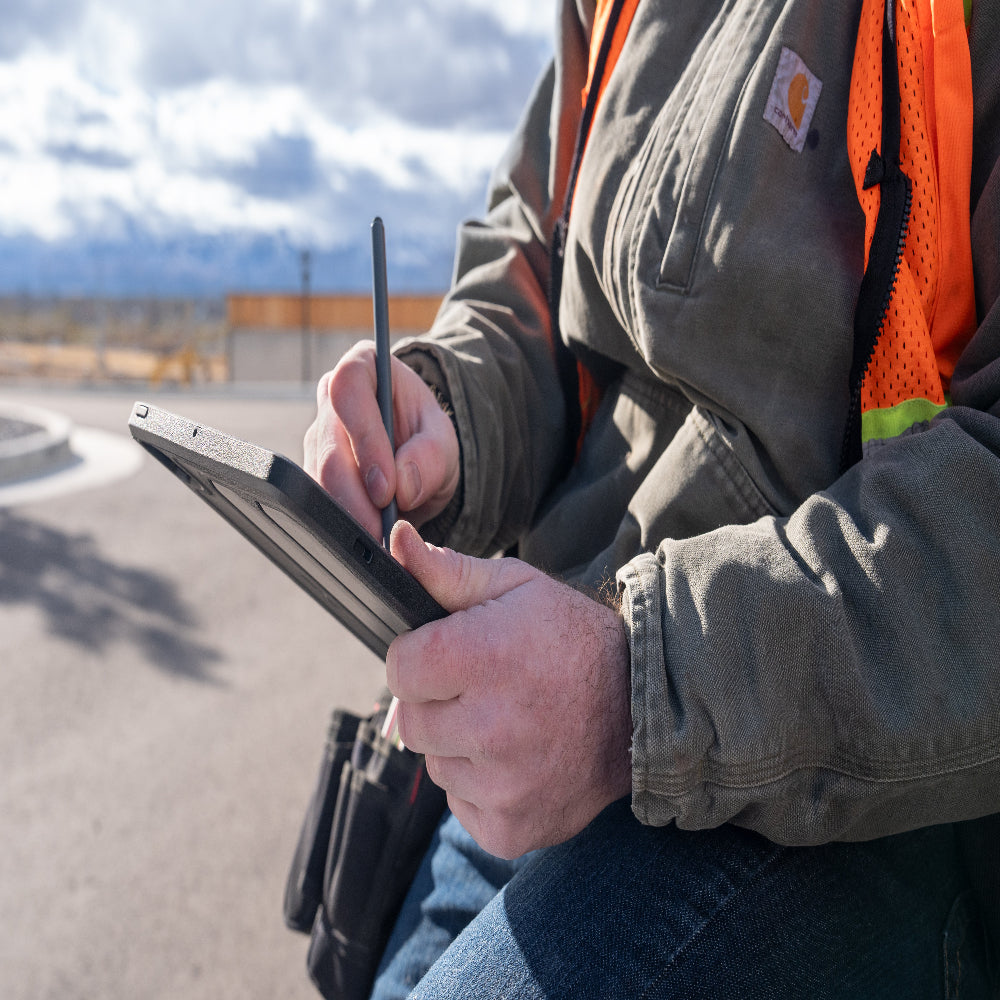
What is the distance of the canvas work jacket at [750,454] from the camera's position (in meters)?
0.89

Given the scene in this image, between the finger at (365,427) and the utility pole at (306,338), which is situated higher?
the finger at (365,427)

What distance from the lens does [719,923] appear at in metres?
0.96

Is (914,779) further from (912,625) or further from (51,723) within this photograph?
(51,723)

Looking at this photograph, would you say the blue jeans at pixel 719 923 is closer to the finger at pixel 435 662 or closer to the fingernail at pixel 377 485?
the finger at pixel 435 662

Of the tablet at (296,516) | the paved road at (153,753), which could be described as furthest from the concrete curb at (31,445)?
the tablet at (296,516)

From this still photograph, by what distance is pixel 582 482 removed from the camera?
4.92ft

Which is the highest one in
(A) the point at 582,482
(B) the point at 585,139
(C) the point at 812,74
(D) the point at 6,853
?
(C) the point at 812,74

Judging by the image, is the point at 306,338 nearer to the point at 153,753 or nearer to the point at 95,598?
the point at 95,598

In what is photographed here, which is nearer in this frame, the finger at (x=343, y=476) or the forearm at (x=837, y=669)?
the forearm at (x=837, y=669)

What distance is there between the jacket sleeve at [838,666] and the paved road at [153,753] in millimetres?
1481

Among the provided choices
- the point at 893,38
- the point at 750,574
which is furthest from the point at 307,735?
the point at 893,38

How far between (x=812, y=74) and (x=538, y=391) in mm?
685

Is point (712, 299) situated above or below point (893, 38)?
below

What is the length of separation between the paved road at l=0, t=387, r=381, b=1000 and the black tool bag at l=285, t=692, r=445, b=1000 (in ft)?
2.26
